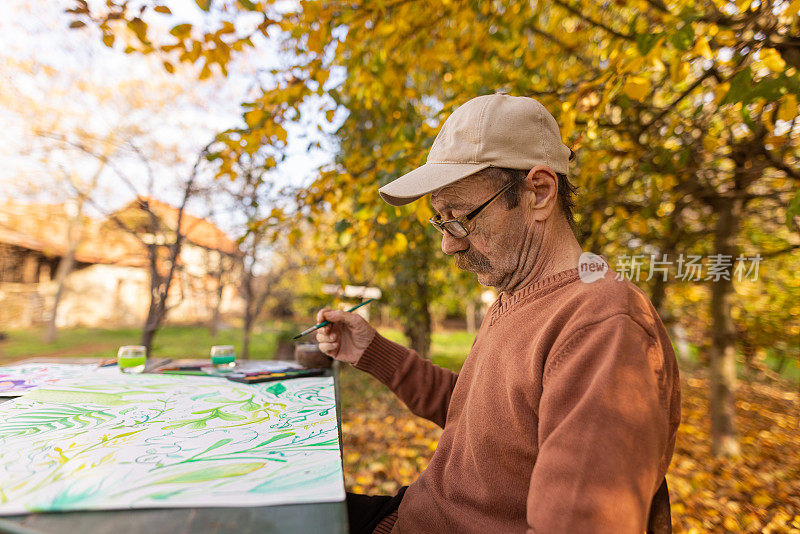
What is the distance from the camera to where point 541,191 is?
1129 mm

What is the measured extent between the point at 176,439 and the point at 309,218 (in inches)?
72.5

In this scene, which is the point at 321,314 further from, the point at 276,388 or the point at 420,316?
the point at 420,316

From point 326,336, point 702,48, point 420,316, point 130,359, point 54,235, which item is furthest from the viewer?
point 54,235

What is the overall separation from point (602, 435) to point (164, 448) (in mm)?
876

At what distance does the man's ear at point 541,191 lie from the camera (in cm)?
110

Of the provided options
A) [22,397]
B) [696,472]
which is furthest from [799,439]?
[22,397]

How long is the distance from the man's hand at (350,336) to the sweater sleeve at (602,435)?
863 millimetres

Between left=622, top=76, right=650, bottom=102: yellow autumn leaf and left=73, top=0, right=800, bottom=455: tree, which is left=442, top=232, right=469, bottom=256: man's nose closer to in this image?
left=73, top=0, right=800, bottom=455: tree

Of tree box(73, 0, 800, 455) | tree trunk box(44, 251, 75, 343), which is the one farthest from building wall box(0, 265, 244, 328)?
tree box(73, 0, 800, 455)

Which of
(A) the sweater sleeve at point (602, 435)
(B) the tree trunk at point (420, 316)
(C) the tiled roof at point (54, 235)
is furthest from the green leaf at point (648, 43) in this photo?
(C) the tiled roof at point (54, 235)

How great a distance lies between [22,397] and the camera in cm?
134

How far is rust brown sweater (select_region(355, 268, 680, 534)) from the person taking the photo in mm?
723

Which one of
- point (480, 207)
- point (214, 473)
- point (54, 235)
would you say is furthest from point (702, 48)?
point (54, 235)

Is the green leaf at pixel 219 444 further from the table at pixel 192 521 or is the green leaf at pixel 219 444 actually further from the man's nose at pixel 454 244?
the man's nose at pixel 454 244
